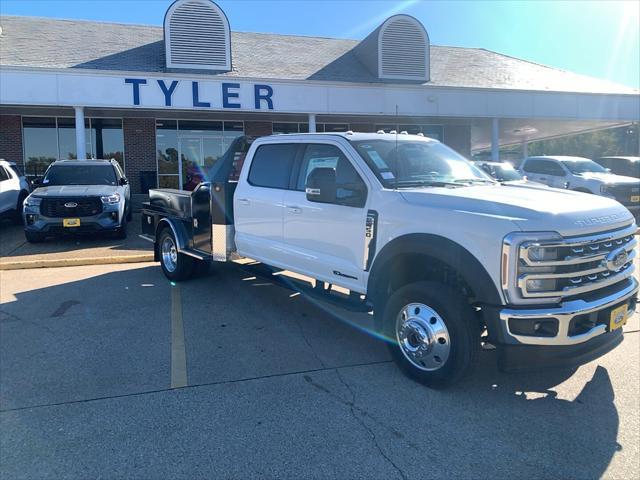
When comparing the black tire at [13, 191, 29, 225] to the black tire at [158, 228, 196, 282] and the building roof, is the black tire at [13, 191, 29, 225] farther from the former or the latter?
the black tire at [158, 228, 196, 282]

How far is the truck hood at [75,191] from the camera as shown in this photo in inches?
426

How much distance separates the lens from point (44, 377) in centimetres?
434

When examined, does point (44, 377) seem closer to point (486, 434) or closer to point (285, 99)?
point (486, 434)

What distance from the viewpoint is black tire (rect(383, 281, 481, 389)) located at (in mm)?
3717

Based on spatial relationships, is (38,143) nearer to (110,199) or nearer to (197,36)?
(197,36)

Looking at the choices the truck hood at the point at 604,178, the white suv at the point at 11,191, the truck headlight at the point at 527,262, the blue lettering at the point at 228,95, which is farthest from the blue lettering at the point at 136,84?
the truck headlight at the point at 527,262

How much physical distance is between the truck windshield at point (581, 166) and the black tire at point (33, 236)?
13916 mm

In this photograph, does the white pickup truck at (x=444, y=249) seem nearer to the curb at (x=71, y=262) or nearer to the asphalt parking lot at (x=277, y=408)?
the asphalt parking lot at (x=277, y=408)

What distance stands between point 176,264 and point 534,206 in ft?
17.7

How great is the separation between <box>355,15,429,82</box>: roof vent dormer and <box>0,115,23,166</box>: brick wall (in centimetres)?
1282

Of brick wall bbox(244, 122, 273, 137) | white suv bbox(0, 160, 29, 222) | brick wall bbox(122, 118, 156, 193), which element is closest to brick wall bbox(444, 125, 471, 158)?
brick wall bbox(244, 122, 273, 137)

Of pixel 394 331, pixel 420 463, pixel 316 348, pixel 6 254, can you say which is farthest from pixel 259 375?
pixel 6 254

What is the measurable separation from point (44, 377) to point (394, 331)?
117 inches

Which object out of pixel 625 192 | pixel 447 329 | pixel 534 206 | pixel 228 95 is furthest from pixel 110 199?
pixel 625 192
